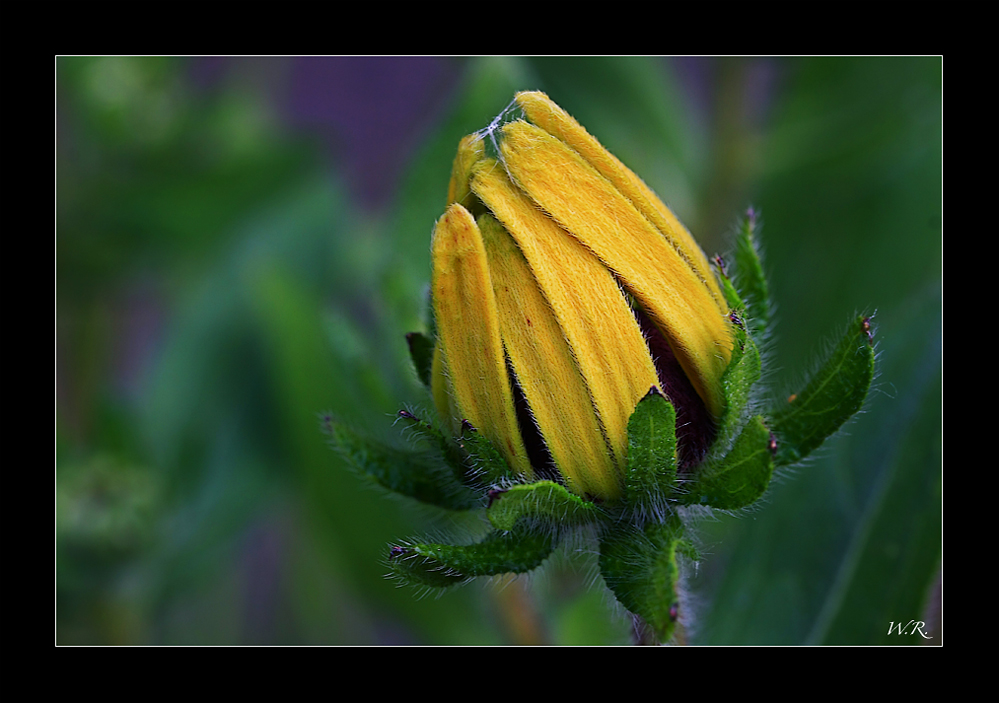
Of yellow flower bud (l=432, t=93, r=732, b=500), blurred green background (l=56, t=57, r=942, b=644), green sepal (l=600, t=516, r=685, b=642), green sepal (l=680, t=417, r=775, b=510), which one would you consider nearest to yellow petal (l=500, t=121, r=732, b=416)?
yellow flower bud (l=432, t=93, r=732, b=500)

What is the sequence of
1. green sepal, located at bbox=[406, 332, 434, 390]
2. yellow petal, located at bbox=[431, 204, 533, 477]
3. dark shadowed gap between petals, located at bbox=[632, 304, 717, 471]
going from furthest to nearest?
1. green sepal, located at bbox=[406, 332, 434, 390]
2. dark shadowed gap between petals, located at bbox=[632, 304, 717, 471]
3. yellow petal, located at bbox=[431, 204, 533, 477]

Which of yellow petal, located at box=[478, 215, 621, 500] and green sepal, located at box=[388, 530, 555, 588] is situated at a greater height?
yellow petal, located at box=[478, 215, 621, 500]

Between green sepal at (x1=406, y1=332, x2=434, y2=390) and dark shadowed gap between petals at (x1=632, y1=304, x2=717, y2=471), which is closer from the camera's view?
dark shadowed gap between petals at (x1=632, y1=304, x2=717, y2=471)

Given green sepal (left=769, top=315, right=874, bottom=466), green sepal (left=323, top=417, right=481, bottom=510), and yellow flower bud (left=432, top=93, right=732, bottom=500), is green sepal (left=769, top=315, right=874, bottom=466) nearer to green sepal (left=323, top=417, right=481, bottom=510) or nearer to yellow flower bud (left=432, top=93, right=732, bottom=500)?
yellow flower bud (left=432, top=93, right=732, bottom=500)

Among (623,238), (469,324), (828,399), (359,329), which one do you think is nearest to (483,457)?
(469,324)

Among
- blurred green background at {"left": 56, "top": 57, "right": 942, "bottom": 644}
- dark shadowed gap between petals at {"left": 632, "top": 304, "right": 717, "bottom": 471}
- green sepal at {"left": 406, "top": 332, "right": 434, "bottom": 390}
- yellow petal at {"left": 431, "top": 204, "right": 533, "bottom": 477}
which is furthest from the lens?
blurred green background at {"left": 56, "top": 57, "right": 942, "bottom": 644}

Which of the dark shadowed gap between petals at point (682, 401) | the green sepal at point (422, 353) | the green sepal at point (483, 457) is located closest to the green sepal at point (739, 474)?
the dark shadowed gap between petals at point (682, 401)
